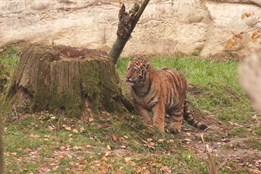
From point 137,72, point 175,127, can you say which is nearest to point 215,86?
point 175,127

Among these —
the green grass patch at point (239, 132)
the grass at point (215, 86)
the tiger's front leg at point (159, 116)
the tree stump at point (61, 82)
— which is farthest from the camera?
the grass at point (215, 86)

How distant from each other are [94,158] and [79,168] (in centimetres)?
38

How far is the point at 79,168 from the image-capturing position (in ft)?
19.9

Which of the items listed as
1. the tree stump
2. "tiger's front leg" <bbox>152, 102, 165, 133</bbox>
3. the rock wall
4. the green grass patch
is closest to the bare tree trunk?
the tree stump

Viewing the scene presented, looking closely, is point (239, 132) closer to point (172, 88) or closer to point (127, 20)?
point (172, 88)

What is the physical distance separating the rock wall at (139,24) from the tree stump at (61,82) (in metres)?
5.92

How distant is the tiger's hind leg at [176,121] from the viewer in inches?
329

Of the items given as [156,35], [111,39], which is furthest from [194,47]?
[111,39]

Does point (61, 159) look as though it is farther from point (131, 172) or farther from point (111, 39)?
point (111, 39)

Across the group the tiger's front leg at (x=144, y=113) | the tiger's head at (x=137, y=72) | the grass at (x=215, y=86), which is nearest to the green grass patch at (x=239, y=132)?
the grass at (x=215, y=86)

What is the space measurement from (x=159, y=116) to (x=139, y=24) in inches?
241

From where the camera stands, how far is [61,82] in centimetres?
750

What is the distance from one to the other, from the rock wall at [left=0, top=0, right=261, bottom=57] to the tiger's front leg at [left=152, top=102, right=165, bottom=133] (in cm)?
572

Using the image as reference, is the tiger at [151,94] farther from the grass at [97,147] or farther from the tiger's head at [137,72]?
the grass at [97,147]
